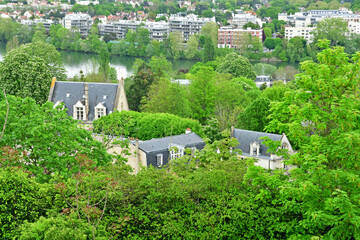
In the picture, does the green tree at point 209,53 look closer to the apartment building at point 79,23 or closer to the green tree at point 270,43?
the green tree at point 270,43

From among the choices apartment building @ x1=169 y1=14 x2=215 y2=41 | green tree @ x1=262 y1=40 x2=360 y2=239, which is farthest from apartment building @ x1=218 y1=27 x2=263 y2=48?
green tree @ x1=262 y1=40 x2=360 y2=239

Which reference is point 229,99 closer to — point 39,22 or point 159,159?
point 159,159

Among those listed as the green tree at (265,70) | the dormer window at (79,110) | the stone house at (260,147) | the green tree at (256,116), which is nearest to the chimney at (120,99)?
the dormer window at (79,110)

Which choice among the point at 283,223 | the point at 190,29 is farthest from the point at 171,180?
the point at 190,29

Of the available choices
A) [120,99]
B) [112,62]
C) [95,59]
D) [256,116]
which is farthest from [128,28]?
[256,116]

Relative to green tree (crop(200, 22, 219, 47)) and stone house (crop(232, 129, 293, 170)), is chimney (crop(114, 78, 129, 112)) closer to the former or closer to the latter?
stone house (crop(232, 129, 293, 170))

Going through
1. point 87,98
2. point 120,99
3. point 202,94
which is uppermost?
point 87,98

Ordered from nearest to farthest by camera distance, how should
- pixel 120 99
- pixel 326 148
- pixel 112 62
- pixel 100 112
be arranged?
pixel 326 148, pixel 100 112, pixel 120 99, pixel 112 62

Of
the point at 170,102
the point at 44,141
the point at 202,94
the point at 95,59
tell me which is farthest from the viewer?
the point at 95,59
